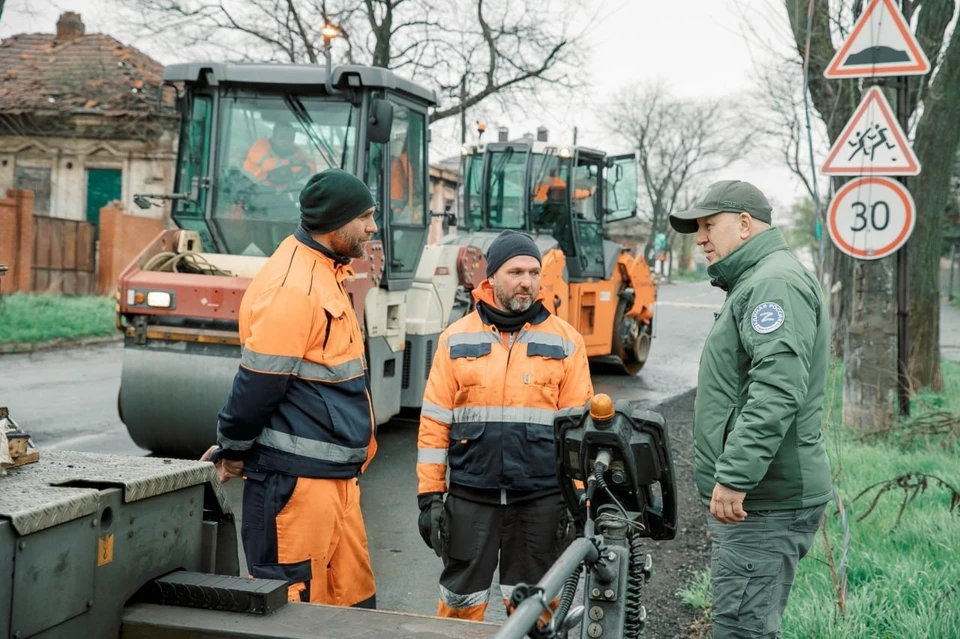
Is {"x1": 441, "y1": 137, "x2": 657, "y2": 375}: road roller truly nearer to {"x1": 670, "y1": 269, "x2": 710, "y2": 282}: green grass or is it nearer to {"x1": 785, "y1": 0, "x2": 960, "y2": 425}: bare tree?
{"x1": 785, "y1": 0, "x2": 960, "y2": 425}: bare tree

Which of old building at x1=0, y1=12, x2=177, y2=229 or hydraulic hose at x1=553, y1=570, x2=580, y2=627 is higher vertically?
old building at x1=0, y1=12, x2=177, y2=229

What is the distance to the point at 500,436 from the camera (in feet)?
11.9

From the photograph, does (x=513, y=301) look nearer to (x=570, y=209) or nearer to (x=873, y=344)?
(x=873, y=344)

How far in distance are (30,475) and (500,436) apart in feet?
5.81

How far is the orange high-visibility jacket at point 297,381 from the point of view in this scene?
325 cm

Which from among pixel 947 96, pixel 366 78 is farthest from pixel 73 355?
pixel 947 96

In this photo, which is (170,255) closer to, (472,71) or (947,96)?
(947,96)

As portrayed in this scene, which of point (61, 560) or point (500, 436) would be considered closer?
point (61, 560)

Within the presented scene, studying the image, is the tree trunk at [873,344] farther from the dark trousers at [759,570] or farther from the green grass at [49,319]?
the green grass at [49,319]

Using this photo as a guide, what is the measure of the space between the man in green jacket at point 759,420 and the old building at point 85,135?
25042 mm

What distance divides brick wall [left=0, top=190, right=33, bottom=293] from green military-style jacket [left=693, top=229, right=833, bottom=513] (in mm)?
19823

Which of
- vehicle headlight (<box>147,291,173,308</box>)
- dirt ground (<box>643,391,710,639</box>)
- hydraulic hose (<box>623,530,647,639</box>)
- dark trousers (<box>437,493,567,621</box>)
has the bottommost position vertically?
dirt ground (<box>643,391,710,639</box>)

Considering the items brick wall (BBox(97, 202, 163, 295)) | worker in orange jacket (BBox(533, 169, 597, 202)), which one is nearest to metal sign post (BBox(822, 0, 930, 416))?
worker in orange jacket (BBox(533, 169, 597, 202))

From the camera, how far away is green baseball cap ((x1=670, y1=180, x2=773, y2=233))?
323cm
